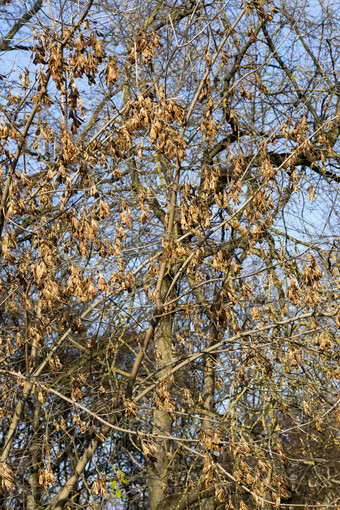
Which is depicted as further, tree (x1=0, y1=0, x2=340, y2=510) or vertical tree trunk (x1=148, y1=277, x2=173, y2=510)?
vertical tree trunk (x1=148, y1=277, x2=173, y2=510)

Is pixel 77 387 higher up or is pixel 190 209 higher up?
pixel 190 209

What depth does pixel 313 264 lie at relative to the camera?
4711 mm

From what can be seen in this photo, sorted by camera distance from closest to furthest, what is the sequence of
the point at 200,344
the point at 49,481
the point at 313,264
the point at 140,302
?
the point at 313,264 → the point at 49,481 → the point at 200,344 → the point at 140,302

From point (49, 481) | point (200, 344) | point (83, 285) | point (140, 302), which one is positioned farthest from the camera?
point (140, 302)

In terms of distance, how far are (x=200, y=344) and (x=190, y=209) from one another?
3404mm

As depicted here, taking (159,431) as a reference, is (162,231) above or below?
above

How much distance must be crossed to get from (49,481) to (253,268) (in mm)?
3988

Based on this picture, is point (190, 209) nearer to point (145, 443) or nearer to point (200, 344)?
point (145, 443)

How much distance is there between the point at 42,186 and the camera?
509 centimetres

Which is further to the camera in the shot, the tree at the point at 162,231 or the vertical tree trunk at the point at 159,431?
the vertical tree trunk at the point at 159,431

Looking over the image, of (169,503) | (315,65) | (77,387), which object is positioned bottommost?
(169,503)

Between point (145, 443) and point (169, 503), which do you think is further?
point (169, 503)

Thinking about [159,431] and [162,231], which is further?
[159,431]

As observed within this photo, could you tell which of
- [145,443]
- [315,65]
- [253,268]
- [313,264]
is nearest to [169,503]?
[253,268]
